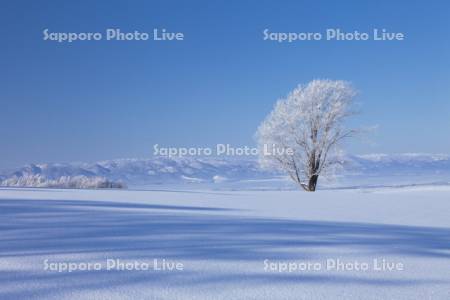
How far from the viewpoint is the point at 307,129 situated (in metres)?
20.2

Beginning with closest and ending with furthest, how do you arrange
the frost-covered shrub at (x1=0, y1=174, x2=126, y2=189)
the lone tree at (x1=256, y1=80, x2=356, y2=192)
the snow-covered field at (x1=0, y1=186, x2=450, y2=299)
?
the snow-covered field at (x1=0, y1=186, x2=450, y2=299) < the frost-covered shrub at (x1=0, y1=174, x2=126, y2=189) < the lone tree at (x1=256, y1=80, x2=356, y2=192)

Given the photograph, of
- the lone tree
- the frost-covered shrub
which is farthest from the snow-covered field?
the lone tree

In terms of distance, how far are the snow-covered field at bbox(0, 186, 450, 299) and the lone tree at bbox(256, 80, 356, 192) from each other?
15.7m

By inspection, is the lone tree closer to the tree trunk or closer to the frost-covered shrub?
the tree trunk

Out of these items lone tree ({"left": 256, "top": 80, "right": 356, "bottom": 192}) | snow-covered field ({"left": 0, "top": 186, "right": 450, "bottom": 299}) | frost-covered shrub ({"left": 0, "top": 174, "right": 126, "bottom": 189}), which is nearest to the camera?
snow-covered field ({"left": 0, "top": 186, "right": 450, "bottom": 299})

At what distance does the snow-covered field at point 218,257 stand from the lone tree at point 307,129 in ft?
51.6

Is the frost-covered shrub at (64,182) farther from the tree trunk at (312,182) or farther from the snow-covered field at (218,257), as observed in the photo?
the tree trunk at (312,182)

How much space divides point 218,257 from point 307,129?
1807cm

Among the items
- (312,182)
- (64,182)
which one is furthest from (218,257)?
(312,182)

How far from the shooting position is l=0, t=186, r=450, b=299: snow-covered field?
2160 millimetres

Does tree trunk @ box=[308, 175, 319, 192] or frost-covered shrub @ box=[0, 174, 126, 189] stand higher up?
frost-covered shrub @ box=[0, 174, 126, 189]

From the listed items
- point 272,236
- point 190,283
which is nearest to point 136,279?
point 190,283

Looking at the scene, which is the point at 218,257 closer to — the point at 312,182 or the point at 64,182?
the point at 64,182

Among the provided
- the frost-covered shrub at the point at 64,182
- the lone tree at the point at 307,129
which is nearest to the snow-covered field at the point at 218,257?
the frost-covered shrub at the point at 64,182
